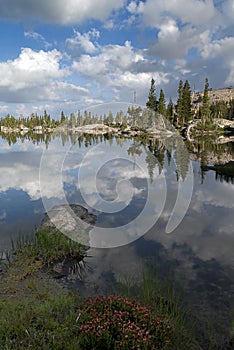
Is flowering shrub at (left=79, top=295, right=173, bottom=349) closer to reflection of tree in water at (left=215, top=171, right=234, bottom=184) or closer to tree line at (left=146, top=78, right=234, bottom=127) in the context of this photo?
reflection of tree in water at (left=215, top=171, right=234, bottom=184)

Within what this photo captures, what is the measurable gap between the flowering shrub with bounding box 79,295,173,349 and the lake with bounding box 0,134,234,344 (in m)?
2.09

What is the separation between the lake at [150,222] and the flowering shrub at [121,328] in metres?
2.09

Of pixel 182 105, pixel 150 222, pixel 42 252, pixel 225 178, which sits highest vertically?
pixel 182 105

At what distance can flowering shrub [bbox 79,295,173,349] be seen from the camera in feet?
18.1

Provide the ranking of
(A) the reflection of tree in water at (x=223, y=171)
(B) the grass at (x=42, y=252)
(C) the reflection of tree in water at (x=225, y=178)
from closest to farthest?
(B) the grass at (x=42, y=252), (C) the reflection of tree in water at (x=225, y=178), (A) the reflection of tree in water at (x=223, y=171)

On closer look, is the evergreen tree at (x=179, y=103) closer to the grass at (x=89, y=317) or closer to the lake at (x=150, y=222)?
the lake at (x=150, y=222)

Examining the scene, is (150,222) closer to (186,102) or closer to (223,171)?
(223,171)

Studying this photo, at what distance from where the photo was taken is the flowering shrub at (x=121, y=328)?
550 centimetres

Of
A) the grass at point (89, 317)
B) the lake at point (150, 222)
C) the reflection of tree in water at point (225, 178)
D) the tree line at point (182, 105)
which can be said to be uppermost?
the tree line at point (182, 105)

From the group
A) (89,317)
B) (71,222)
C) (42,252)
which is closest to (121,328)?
(89,317)

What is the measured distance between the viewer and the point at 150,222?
54.0 feet

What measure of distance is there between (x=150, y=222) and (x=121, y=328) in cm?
1092

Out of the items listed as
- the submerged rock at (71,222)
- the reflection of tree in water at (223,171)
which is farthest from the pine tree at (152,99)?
the submerged rock at (71,222)

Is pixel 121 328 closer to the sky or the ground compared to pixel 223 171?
closer to the sky
